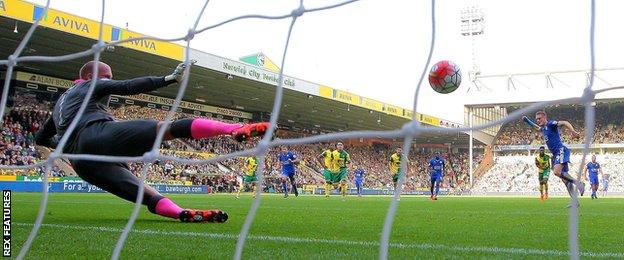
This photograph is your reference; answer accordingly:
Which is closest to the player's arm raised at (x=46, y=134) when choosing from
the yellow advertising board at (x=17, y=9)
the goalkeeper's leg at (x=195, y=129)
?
the goalkeeper's leg at (x=195, y=129)

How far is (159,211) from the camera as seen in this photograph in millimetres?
4848

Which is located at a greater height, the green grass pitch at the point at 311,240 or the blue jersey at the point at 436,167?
the blue jersey at the point at 436,167

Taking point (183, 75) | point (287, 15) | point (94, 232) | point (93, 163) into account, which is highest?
point (287, 15)

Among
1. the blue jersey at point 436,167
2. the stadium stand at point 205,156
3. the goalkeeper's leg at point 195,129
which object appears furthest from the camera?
the stadium stand at point 205,156

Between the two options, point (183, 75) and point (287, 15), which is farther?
point (183, 75)

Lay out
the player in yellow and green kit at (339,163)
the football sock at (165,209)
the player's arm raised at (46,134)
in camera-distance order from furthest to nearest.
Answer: the player in yellow and green kit at (339,163)
the football sock at (165,209)
the player's arm raised at (46,134)

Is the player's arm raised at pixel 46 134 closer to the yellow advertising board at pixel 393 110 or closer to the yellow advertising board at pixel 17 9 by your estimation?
the yellow advertising board at pixel 17 9

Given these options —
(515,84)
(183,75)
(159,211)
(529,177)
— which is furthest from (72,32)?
(515,84)

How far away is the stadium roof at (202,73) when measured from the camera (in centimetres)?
1800

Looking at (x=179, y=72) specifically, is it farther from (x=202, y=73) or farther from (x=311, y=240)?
(x=202, y=73)

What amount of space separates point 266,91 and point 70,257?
2440cm

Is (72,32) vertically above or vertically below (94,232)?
above

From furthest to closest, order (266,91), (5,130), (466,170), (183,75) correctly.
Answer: (466,170) → (266,91) → (5,130) → (183,75)

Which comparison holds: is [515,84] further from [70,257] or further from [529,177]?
[70,257]
